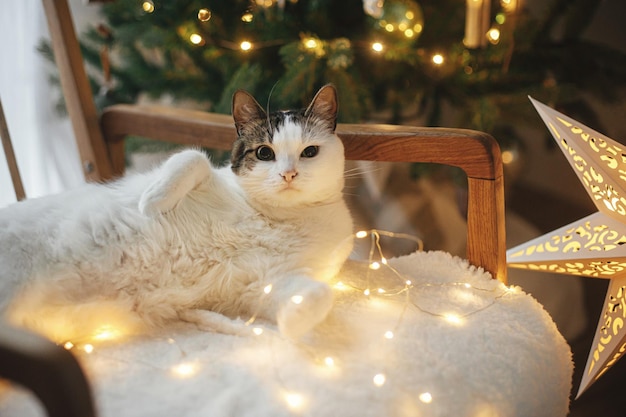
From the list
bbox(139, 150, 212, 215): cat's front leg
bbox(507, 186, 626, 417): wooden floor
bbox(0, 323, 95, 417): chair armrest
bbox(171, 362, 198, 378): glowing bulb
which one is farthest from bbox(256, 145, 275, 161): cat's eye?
bbox(507, 186, 626, 417): wooden floor

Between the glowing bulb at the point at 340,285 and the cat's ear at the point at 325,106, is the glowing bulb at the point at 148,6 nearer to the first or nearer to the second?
the cat's ear at the point at 325,106

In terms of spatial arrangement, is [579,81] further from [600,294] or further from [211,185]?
[211,185]

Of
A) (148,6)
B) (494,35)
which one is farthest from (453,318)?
(148,6)

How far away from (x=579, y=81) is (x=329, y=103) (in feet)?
3.06

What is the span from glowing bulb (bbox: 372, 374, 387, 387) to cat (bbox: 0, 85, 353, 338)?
0.40 ft

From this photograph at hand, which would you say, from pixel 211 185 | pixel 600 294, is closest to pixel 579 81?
pixel 600 294

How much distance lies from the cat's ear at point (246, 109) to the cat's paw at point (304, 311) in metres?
0.34

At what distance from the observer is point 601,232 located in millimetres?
849

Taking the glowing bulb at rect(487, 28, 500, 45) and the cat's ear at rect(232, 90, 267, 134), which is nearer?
the cat's ear at rect(232, 90, 267, 134)

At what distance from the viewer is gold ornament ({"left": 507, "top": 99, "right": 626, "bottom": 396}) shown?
798mm

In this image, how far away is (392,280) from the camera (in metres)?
0.93

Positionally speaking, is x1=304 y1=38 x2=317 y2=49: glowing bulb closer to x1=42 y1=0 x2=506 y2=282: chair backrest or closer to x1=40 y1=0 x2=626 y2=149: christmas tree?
x1=40 y1=0 x2=626 y2=149: christmas tree

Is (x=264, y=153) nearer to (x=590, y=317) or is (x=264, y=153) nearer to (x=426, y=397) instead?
(x=426, y=397)

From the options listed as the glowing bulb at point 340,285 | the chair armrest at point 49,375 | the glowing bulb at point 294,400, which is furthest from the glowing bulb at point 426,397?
the chair armrest at point 49,375
